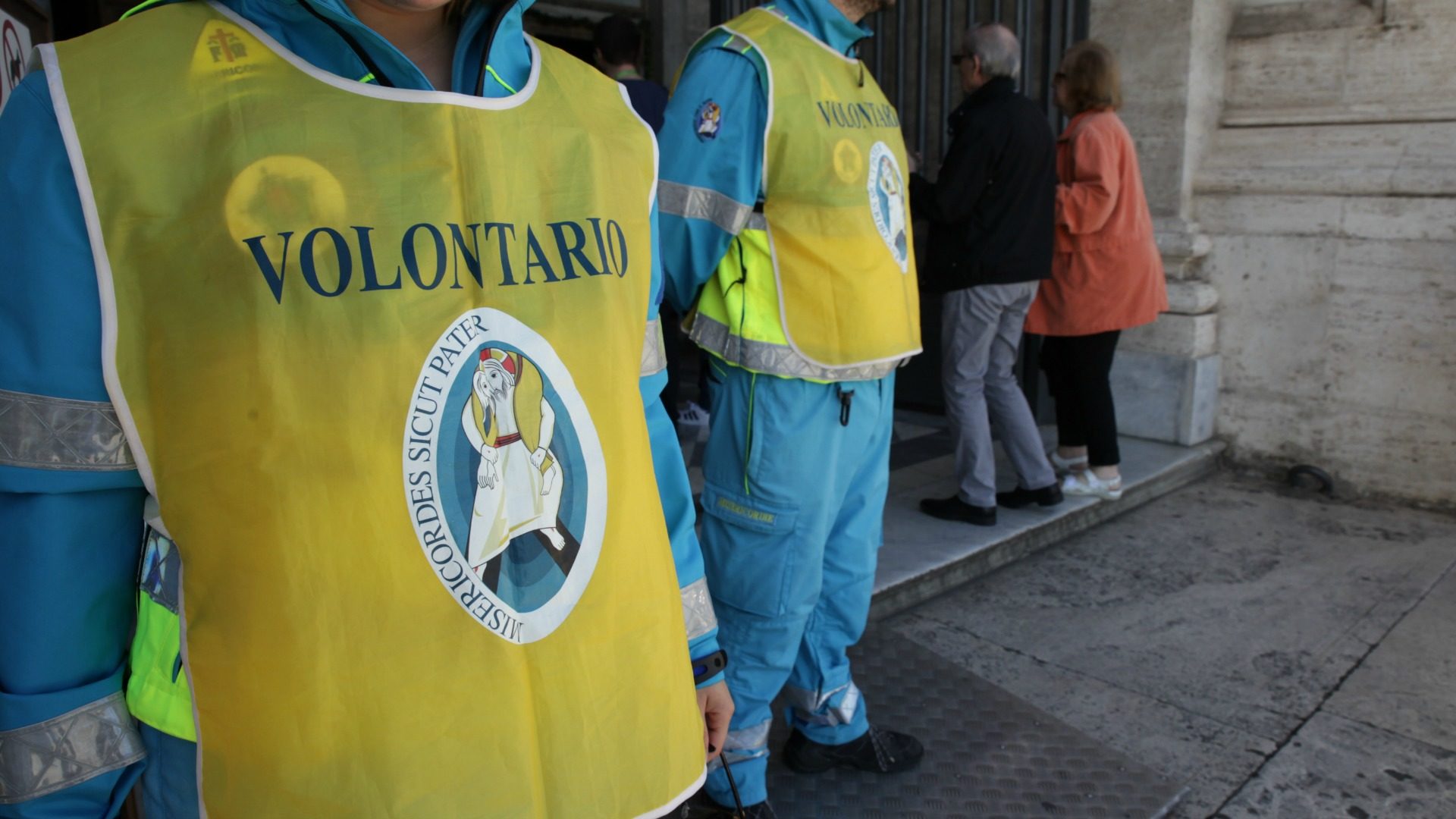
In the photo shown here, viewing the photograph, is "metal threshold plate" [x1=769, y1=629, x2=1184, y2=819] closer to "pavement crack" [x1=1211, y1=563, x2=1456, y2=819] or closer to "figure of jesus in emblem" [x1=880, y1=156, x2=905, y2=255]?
"pavement crack" [x1=1211, y1=563, x2=1456, y2=819]

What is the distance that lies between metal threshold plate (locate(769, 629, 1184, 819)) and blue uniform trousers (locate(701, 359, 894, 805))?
0.95ft

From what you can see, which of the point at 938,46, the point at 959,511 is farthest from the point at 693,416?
the point at 938,46

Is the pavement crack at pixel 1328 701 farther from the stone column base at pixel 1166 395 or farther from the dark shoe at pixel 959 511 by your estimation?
the stone column base at pixel 1166 395

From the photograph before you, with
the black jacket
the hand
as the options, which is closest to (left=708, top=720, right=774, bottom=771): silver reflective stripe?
the hand

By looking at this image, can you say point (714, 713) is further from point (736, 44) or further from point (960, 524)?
point (960, 524)

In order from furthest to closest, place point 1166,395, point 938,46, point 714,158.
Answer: point 938,46
point 1166,395
point 714,158

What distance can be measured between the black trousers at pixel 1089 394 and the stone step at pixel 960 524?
10.1 inches

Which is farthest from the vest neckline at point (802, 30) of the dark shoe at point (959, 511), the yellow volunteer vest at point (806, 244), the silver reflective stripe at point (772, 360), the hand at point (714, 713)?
the dark shoe at point (959, 511)

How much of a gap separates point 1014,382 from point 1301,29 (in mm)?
2408

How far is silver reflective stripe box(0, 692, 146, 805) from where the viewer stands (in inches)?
39.8

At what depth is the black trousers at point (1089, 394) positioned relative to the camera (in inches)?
193

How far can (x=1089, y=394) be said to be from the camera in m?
4.91

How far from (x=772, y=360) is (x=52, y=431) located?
65.3 inches

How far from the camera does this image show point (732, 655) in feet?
8.32
